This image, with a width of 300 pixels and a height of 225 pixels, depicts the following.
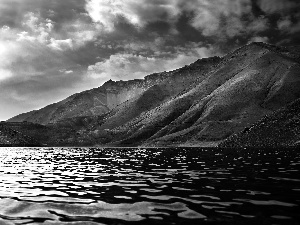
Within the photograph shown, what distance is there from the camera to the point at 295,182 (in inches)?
1010

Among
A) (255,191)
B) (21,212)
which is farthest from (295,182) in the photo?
(21,212)

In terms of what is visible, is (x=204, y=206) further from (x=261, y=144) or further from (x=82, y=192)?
(x=261, y=144)

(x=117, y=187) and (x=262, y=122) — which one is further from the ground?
(x=262, y=122)

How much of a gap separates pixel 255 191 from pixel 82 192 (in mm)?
12019

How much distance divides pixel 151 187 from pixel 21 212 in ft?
35.7

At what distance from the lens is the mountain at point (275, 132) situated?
15138cm

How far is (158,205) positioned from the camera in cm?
1706

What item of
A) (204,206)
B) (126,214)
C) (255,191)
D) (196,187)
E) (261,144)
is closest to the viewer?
(126,214)

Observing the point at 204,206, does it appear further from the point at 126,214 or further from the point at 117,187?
the point at 117,187

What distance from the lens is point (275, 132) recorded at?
530 feet

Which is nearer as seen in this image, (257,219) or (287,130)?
(257,219)

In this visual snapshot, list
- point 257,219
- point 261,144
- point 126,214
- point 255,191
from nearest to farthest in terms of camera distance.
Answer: point 257,219 < point 126,214 < point 255,191 < point 261,144

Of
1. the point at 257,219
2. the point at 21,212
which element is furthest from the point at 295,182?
the point at 21,212

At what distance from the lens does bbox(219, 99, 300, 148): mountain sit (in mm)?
151375
